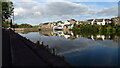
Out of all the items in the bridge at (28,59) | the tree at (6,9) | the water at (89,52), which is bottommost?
the water at (89,52)

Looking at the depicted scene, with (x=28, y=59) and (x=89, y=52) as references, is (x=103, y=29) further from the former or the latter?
(x=28, y=59)

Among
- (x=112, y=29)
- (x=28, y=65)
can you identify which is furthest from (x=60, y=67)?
(x=112, y=29)

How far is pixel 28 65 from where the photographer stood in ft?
32.4

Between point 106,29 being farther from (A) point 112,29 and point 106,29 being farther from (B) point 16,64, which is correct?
(B) point 16,64

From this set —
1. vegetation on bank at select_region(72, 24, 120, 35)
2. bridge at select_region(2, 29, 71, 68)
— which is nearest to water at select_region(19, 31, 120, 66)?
bridge at select_region(2, 29, 71, 68)

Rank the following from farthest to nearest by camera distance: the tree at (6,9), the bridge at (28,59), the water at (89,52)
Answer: the tree at (6,9) < the water at (89,52) < the bridge at (28,59)

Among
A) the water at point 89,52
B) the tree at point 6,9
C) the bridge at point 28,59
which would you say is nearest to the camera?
the bridge at point 28,59

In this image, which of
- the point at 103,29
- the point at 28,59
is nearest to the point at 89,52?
the point at 28,59

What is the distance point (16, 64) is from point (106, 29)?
2786 inches

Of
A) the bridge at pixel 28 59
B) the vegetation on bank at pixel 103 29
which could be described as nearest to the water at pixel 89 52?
the bridge at pixel 28 59

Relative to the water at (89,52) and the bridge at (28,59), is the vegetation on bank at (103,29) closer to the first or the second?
the water at (89,52)

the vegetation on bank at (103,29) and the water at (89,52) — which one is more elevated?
the vegetation on bank at (103,29)

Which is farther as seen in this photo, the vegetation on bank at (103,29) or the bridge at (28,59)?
the vegetation on bank at (103,29)

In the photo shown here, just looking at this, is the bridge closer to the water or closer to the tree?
the water
